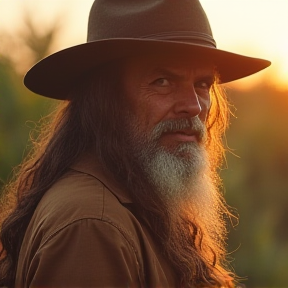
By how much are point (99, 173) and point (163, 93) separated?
52cm

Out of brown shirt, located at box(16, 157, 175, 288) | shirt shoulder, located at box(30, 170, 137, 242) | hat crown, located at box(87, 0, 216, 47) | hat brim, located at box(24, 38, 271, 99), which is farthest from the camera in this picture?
hat crown, located at box(87, 0, 216, 47)

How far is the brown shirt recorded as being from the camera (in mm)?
2455

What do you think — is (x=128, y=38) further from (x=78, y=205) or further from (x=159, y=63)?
(x=78, y=205)

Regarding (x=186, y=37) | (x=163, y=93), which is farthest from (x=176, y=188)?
(x=186, y=37)

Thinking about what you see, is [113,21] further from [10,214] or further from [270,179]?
[270,179]

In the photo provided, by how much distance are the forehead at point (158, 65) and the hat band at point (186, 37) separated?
0.24 feet

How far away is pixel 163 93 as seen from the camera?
322 cm

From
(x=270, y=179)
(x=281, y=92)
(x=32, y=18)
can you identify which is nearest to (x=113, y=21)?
(x=32, y=18)

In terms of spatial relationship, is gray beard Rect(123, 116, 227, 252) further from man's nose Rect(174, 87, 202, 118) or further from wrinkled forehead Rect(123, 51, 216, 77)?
wrinkled forehead Rect(123, 51, 216, 77)

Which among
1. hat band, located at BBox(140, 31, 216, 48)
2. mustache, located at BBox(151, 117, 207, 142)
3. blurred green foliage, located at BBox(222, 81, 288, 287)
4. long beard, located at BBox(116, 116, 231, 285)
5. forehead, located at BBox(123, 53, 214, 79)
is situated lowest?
blurred green foliage, located at BBox(222, 81, 288, 287)

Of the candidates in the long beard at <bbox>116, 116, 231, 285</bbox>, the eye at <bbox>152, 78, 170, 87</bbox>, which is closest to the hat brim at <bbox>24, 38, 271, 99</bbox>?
the eye at <bbox>152, 78, 170, 87</bbox>

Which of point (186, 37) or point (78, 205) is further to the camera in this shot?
point (186, 37)

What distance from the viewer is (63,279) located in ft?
8.03

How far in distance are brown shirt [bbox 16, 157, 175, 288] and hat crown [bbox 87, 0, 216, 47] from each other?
681 mm
